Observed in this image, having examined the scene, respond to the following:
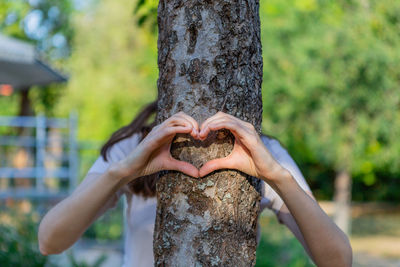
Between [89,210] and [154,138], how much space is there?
345 mm

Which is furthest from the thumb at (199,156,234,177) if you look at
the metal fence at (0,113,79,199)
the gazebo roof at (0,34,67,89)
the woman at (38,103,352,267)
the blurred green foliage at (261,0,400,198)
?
the blurred green foliage at (261,0,400,198)

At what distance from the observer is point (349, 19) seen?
1123cm

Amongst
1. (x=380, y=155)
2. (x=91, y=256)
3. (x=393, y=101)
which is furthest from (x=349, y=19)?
(x=91, y=256)

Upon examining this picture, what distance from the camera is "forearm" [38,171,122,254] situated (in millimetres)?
1533

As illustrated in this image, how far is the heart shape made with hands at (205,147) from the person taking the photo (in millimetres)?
1470

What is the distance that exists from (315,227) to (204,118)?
1.46 feet

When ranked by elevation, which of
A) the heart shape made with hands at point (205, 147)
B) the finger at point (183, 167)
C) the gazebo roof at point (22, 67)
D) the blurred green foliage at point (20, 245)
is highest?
the gazebo roof at point (22, 67)

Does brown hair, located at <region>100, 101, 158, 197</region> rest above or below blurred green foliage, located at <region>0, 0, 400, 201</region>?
below

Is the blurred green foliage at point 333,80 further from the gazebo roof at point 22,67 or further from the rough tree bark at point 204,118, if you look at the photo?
the rough tree bark at point 204,118

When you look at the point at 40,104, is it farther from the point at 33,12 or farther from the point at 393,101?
the point at 393,101

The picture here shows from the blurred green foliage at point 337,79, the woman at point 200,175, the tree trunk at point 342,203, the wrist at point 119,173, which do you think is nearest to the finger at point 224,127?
the woman at point 200,175

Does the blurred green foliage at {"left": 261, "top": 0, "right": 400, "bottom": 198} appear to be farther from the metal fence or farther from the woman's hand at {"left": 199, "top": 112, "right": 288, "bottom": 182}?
the woman's hand at {"left": 199, "top": 112, "right": 288, "bottom": 182}

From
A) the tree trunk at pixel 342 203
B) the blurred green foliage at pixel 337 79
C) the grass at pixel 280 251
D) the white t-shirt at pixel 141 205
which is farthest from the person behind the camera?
the tree trunk at pixel 342 203

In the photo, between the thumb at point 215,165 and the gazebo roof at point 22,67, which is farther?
the gazebo roof at point 22,67
